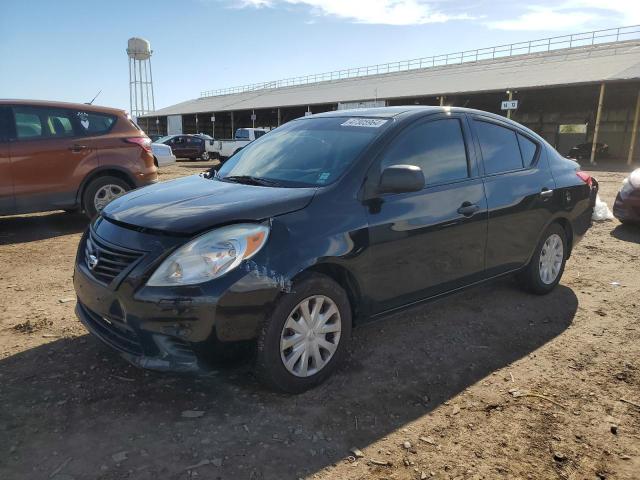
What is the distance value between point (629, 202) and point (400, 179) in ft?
19.4

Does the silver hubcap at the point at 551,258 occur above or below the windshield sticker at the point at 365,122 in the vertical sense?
below

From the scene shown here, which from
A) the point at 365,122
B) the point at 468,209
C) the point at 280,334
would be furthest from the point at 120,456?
the point at 468,209

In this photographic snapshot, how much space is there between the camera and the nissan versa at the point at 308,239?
2.68 meters

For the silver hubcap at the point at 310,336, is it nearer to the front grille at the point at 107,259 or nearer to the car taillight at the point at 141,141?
the front grille at the point at 107,259

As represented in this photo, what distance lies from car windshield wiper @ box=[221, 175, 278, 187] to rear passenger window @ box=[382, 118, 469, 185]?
0.76 m

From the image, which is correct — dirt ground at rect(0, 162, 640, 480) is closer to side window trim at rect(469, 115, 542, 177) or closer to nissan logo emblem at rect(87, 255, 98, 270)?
nissan logo emblem at rect(87, 255, 98, 270)

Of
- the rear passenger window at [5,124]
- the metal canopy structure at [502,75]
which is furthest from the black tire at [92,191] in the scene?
the metal canopy structure at [502,75]

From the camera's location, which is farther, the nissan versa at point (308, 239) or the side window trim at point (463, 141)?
the side window trim at point (463, 141)

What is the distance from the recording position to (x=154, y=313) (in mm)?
2650

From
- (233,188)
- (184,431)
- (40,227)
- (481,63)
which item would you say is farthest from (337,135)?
(481,63)

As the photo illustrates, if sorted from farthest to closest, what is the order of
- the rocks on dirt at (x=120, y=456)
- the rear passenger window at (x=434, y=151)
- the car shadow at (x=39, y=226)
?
the car shadow at (x=39, y=226) → the rear passenger window at (x=434, y=151) → the rocks on dirt at (x=120, y=456)

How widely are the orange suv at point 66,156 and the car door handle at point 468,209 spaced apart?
5.51m

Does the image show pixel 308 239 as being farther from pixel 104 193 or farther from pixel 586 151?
pixel 586 151

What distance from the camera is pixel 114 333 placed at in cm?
288
